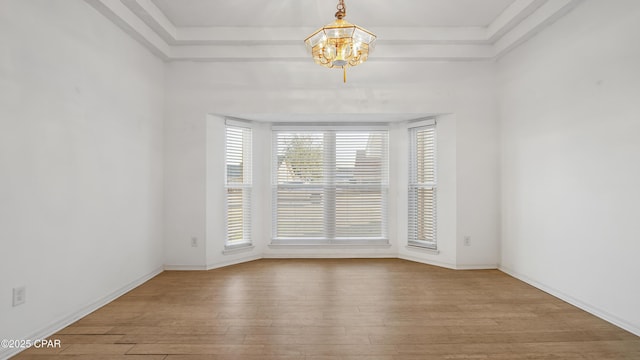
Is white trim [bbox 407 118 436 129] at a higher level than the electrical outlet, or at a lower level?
higher

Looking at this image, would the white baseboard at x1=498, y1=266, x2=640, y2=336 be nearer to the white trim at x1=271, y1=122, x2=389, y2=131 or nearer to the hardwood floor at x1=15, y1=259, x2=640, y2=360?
the hardwood floor at x1=15, y1=259, x2=640, y2=360

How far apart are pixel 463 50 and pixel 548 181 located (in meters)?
1.98

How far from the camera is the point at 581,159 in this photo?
2939mm

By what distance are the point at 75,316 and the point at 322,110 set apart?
11.1 ft

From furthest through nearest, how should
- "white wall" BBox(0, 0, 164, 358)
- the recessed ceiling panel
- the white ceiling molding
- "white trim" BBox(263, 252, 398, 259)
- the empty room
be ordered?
"white trim" BBox(263, 252, 398, 259) < the white ceiling molding < the recessed ceiling panel < the empty room < "white wall" BBox(0, 0, 164, 358)

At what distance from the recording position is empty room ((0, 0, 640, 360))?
2.34 metres

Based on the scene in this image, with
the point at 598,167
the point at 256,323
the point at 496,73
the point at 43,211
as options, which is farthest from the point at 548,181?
the point at 43,211

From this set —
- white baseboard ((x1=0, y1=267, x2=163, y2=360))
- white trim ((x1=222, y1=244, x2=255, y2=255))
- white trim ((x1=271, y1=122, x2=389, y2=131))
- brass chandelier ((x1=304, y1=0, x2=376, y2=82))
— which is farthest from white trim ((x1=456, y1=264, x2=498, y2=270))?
white baseboard ((x1=0, y1=267, x2=163, y2=360))

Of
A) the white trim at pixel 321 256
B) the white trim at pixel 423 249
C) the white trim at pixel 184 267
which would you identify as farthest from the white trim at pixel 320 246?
the white trim at pixel 184 267

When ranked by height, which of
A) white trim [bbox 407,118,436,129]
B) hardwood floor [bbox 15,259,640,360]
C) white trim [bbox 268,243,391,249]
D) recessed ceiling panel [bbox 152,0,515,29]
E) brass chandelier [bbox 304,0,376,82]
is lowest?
hardwood floor [bbox 15,259,640,360]

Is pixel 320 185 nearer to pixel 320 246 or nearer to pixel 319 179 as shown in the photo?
pixel 319 179

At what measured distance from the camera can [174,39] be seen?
3934 mm

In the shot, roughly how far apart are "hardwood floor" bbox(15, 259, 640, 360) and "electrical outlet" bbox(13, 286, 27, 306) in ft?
1.18

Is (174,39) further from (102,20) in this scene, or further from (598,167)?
(598,167)
